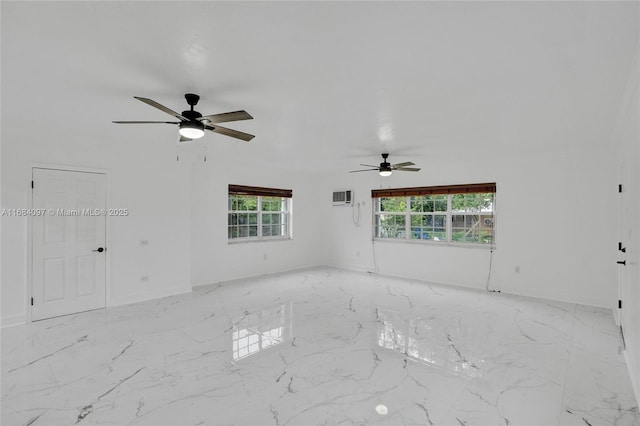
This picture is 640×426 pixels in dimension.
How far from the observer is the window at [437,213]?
5.81 metres

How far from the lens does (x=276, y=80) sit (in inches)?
94.3

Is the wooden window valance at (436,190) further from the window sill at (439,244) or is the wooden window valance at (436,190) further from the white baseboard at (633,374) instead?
the white baseboard at (633,374)

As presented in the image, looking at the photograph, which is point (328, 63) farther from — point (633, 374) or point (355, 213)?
point (355, 213)

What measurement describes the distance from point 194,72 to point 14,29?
3.02ft

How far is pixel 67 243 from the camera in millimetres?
4316

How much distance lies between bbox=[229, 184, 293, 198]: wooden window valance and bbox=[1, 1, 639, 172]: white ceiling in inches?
104

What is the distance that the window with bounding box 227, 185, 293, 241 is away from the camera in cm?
647

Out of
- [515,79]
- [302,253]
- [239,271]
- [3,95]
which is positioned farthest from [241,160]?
[515,79]

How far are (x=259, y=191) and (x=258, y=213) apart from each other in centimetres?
50

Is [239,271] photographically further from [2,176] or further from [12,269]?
[2,176]

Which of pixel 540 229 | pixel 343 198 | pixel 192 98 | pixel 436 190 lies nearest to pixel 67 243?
pixel 192 98

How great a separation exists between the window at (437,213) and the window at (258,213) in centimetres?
204

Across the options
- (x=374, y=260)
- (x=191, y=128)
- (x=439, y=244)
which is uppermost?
(x=191, y=128)

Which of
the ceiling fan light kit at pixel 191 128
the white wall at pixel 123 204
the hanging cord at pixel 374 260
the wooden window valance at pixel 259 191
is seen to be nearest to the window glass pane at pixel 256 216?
the wooden window valance at pixel 259 191
